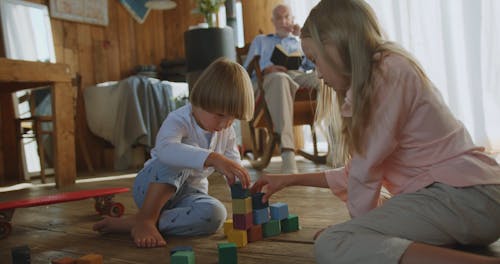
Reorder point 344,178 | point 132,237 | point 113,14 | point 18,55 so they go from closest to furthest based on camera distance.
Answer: point 344,178 < point 132,237 < point 18,55 < point 113,14

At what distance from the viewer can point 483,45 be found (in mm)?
2871

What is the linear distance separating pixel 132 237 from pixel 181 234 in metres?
0.12

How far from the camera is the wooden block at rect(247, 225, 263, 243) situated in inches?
42.3

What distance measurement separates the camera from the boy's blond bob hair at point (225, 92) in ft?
3.83

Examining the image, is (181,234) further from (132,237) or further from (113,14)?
(113,14)

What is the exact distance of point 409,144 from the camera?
88cm

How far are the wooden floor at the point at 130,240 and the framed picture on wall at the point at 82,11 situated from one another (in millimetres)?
2522

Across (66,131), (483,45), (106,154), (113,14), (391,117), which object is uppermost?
(113,14)

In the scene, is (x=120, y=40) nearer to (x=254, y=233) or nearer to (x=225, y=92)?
(x=225, y=92)

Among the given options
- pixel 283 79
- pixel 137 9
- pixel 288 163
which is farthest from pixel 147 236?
pixel 137 9

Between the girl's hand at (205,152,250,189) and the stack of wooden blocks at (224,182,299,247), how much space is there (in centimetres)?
3

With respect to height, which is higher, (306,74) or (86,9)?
(86,9)

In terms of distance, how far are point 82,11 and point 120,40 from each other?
476mm

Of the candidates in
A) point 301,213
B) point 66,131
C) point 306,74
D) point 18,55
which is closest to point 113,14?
point 18,55
